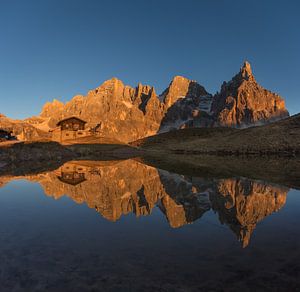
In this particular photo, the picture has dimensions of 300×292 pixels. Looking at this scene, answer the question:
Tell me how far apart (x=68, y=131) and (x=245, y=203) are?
356 feet

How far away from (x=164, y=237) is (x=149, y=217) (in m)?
2.78

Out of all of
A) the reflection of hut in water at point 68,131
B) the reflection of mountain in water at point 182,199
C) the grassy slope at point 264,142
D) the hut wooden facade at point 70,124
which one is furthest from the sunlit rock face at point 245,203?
the hut wooden facade at point 70,124

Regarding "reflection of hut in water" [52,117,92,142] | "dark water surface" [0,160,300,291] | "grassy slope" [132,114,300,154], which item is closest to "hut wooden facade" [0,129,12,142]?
"reflection of hut in water" [52,117,92,142]

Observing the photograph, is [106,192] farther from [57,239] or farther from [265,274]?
[265,274]

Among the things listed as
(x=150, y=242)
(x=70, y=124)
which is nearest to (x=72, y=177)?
(x=150, y=242)

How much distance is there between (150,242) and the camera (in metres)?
8.87

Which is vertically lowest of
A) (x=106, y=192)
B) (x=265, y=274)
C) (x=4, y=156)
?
(x=265, y=274)

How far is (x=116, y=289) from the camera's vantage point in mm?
5992

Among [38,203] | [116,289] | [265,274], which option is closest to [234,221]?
[265,274]

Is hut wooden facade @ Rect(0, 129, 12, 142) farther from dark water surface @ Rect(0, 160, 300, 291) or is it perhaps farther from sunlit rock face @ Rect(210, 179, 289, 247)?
sunlit rock face @ Rect(210, 179, 289, 247)

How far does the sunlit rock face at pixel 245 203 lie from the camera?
1076 centimetres

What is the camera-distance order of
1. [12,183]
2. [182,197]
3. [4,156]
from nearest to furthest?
[182,197] → [12,183] → [4,156]

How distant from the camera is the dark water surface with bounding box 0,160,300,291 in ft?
20.9

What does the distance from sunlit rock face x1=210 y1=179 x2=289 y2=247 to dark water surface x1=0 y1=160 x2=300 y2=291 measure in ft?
0.16
